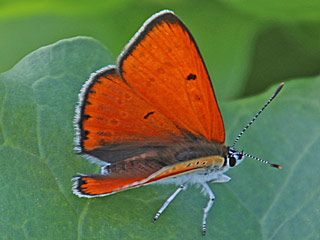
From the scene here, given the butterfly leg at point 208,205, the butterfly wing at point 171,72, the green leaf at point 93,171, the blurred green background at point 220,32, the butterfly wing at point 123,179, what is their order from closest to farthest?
the butterfly wing at point 123,179 < the green leaf at point 93,171 < the butterfly wing at point 171,72 < the butterfly leg at point 208,205 < the blurred green background at point 220,32

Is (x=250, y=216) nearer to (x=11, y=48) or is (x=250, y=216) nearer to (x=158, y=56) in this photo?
(x=158, y=56)

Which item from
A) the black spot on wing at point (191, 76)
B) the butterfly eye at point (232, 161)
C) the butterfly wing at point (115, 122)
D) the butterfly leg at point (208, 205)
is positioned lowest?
the butterfly leg at point (208, 205)

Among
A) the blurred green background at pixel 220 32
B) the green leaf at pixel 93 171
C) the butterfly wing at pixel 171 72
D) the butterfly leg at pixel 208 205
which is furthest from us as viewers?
the blurred green background at pixel 220 32

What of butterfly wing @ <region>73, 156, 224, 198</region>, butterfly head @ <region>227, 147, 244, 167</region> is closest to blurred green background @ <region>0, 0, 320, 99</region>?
butterfly head @ <region>227, 147, 244, 167</region>

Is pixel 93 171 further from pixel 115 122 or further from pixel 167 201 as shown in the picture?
pixel 167 201

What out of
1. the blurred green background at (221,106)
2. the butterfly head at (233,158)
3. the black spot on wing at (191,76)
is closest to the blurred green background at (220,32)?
the blurred green background at (221,106)

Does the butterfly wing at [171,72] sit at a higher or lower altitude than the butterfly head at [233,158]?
higher

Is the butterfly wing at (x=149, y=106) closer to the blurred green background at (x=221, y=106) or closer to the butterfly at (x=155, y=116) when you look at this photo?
the butterfly at (x=155, y=116)
